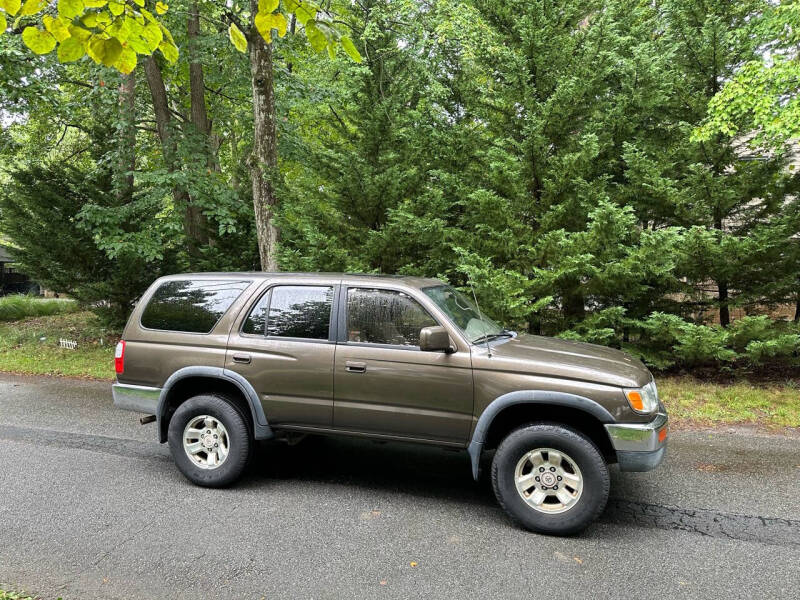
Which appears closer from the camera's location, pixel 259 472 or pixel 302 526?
pixel 302 526

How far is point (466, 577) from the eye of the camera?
3.16 meters

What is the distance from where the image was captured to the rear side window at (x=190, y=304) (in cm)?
472

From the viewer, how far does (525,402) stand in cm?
376

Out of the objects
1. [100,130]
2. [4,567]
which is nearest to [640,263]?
[4,567]

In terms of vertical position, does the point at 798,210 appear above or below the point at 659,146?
below

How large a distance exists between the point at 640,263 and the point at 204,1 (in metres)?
11.5

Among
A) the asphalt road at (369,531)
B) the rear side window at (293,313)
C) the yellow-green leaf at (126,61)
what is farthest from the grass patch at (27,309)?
the yellow-green leaf at (126,61)

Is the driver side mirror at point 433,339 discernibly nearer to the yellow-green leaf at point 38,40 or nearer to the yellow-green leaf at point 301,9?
the yellow-green leaf at point 301,9

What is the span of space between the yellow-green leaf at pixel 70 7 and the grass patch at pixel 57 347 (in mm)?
7936

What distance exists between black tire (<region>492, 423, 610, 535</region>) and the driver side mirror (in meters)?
0.84

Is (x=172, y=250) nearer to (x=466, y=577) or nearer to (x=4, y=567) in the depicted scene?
(x=4, y=567)

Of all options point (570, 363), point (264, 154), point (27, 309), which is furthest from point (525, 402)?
point (27, 309)

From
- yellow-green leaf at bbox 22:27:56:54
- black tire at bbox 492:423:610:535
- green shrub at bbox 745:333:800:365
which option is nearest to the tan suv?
black tire at bbox 492:423:610:535

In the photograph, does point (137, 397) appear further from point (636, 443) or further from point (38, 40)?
point (636, 443)
